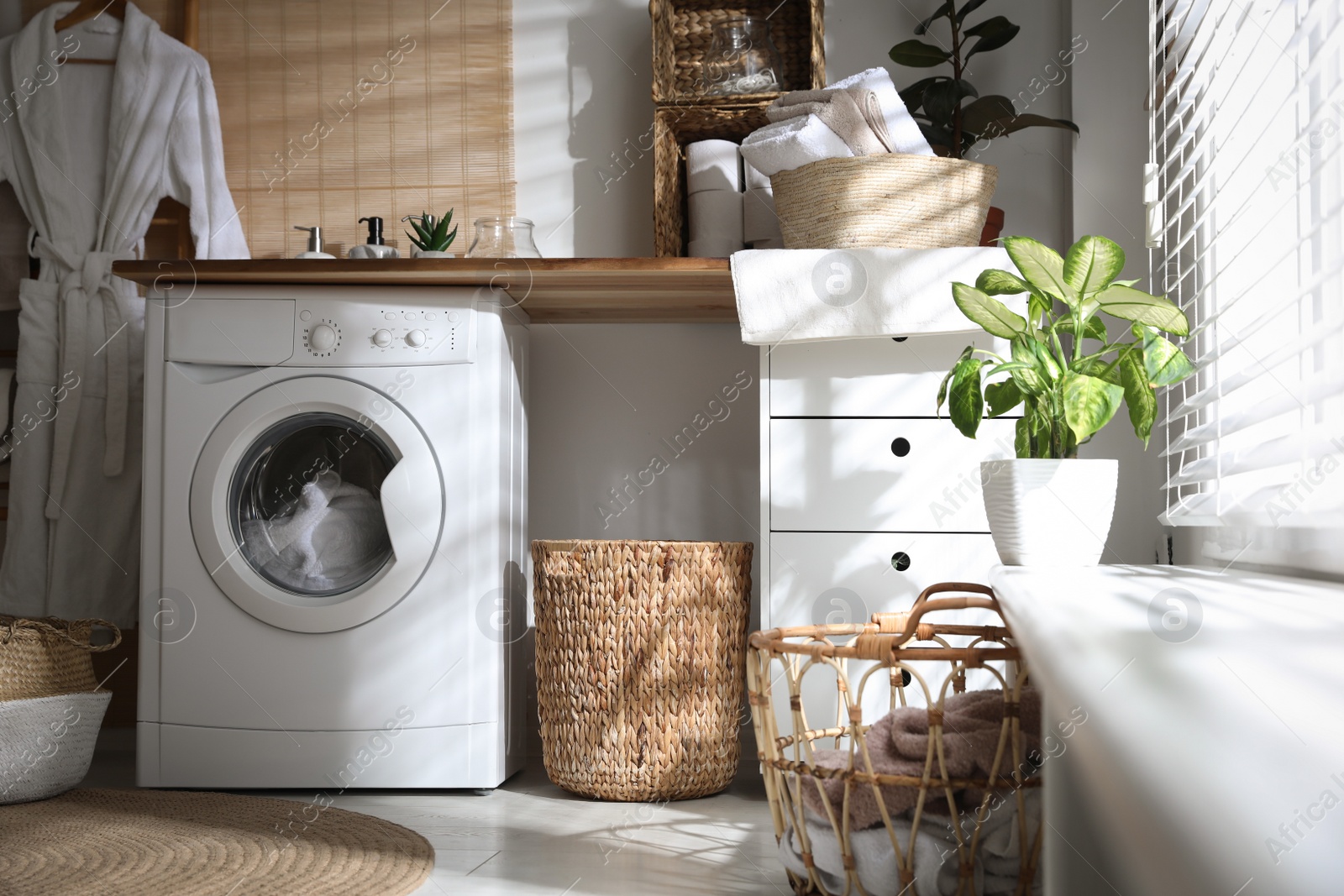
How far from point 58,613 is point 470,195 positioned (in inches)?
48.7

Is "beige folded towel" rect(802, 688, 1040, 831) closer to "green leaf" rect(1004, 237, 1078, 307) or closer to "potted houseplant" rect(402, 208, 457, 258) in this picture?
"green leaf" rect(1004, 237, 1078, 307)

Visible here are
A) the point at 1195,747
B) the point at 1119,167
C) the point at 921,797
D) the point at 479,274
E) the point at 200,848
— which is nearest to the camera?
the point at 1195,747

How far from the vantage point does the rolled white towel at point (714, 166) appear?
2.17 m

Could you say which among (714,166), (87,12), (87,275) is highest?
(87,12)

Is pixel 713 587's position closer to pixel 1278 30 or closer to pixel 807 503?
pixel 807 503

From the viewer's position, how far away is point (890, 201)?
5.61ft

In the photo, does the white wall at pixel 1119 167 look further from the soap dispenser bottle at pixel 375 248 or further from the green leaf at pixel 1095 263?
the soap dispenser bottle at pixel 375 248

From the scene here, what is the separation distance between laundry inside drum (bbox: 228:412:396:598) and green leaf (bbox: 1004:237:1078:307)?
3.70 ft

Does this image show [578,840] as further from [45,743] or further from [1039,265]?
[1039,265]

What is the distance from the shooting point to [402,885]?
1.31 meters

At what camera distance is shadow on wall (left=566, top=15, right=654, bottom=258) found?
235cm

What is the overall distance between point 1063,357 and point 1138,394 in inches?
3.8

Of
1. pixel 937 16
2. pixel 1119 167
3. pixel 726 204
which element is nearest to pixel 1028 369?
pixel 1119 167

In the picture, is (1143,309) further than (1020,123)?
No
